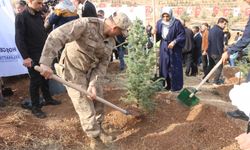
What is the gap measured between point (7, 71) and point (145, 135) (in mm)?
3235

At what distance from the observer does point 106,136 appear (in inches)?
204

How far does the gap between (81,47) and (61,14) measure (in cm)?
221

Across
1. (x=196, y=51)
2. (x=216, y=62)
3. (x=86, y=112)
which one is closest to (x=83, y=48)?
(x=86, y=112)

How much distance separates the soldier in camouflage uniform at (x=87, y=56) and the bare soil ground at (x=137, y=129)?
0.44 m

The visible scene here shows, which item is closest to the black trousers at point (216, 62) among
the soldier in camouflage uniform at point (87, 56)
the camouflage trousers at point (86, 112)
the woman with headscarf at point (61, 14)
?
the woman with headscarf at point (61, 14)

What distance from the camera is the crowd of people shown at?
4.48 m

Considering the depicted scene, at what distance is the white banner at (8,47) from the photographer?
294 inches

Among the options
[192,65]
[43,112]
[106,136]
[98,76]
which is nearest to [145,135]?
[106,136]

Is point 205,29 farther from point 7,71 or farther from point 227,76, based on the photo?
point 7,71

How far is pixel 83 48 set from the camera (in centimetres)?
473

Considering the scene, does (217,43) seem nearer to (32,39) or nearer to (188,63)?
(188,63)

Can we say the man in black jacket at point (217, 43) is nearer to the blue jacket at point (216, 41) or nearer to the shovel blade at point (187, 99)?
the blue jacket at point (216, 41)

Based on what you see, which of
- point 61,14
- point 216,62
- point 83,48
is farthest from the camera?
point 216,62

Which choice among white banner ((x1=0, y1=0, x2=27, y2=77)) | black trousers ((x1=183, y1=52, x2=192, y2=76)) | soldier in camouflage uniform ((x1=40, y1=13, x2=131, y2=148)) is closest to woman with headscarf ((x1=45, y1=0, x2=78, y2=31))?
white banner ((x1=0, y1=0, x2=27, y2=77))
